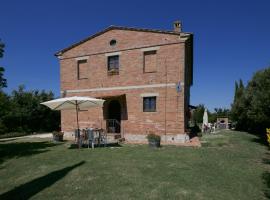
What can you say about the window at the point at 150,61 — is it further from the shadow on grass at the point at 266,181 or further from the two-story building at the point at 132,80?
the shadow on grass at the point at 266,181

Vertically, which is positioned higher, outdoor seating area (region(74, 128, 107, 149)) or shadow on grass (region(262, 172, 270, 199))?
outdoor seating area (region(74, 128, 107, 149))

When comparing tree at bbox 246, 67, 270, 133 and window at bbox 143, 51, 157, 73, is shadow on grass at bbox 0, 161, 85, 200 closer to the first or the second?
window at bbox 143, 51, 157, 73

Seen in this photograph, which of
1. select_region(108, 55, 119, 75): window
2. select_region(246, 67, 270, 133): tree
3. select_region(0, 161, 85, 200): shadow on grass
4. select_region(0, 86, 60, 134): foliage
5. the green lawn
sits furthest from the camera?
select_region(0, 86, 60, 134): foliage

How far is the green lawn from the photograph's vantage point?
6.54 metres

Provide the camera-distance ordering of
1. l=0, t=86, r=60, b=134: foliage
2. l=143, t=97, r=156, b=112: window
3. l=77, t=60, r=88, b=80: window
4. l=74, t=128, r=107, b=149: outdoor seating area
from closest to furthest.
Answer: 1. l=74, t=128, r=107, b=149: outdoor seating area
2. l=143, t=97, r=156, b=112: window
3. l=77, t=60, r=88, b=80: window
4. l=0, t=86, r=60, b=134: foliage

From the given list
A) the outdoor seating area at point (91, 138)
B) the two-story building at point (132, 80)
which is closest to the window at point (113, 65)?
the two-story building at point (132, 80)

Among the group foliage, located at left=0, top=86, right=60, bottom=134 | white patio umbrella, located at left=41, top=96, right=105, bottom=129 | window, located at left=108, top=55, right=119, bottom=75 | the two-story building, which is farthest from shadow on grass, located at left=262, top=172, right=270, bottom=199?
foliage, located at left=0, top=86, right=60, bottom=134

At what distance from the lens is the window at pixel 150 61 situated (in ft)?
56.9

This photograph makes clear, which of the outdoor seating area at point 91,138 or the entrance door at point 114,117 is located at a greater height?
the entrance door at point 114,117

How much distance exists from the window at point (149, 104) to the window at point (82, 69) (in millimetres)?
5723

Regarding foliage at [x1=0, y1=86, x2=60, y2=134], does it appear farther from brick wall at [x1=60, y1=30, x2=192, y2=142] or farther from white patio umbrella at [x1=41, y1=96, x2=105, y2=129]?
white patio umbrella at [x1=41, y1=96, x2=105, y2=129]

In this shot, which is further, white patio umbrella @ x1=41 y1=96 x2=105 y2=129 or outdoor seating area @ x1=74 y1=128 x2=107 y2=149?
outdoor seating area @ x1=74 y1=128 x2=107 y2=149

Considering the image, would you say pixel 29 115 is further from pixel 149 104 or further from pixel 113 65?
pixel 149 104

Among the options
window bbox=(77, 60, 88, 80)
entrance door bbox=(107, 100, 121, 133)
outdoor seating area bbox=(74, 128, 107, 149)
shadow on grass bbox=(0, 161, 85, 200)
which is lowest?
shadow on grass bbox=(0, 161, 85, 200)
